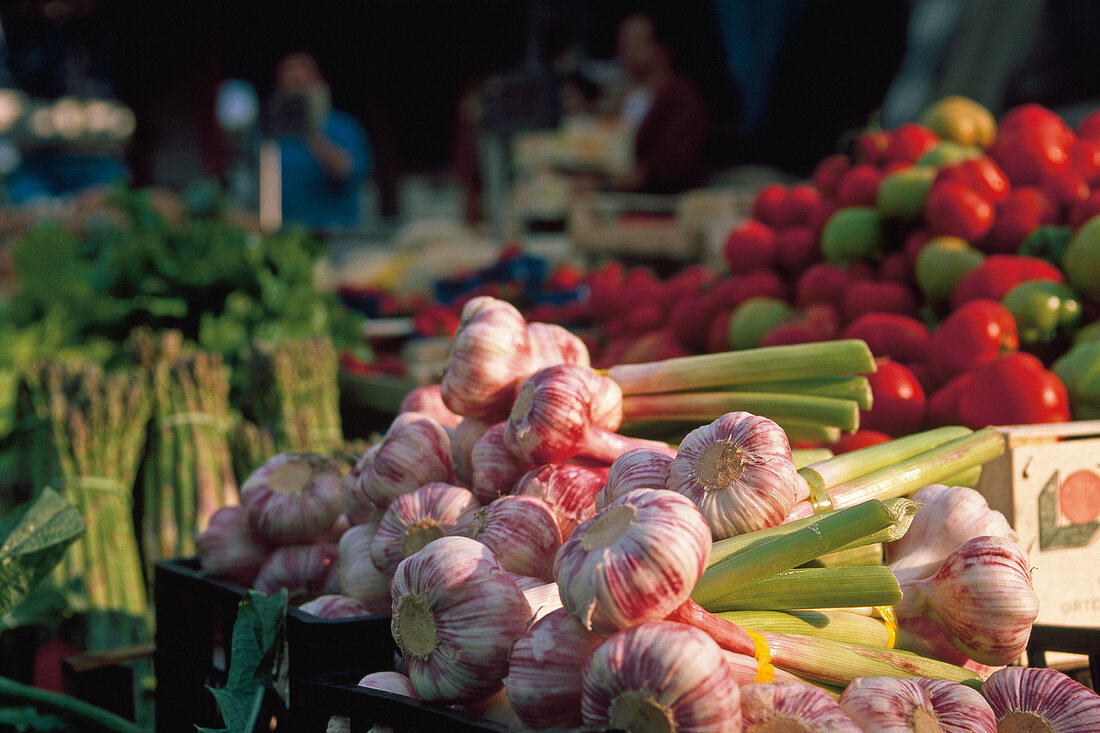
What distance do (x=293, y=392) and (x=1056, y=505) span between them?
2331 millimetres

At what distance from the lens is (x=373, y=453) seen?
1.79 m

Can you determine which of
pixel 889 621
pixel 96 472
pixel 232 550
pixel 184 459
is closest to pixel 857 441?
pixel 889 621

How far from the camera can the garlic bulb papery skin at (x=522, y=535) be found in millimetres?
1422

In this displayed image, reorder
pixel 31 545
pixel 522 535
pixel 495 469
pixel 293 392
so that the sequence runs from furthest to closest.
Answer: pixel 293 392 → pixel 31 545 → pixel 495 469 → pixel 522 535

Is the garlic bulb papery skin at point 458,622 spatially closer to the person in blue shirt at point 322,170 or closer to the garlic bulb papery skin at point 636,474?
the garlic bulb papery skin at point 636,474

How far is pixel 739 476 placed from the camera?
4.37 ft

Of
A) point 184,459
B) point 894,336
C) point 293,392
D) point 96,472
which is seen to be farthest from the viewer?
point 293,392

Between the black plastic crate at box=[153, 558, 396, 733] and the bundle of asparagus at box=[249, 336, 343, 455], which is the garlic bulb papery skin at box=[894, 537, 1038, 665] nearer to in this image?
the black plastic crate at box=[153, 558, 396, 733]

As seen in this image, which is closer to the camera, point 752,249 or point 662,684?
point 662,684

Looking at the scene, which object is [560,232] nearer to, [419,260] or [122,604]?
[419,260]

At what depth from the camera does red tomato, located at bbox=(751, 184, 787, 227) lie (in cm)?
325

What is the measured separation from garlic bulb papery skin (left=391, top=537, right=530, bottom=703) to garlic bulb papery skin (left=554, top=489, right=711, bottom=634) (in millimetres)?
113

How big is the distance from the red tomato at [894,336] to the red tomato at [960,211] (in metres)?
0.34

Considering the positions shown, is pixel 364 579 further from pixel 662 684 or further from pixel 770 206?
pixel 770 206
